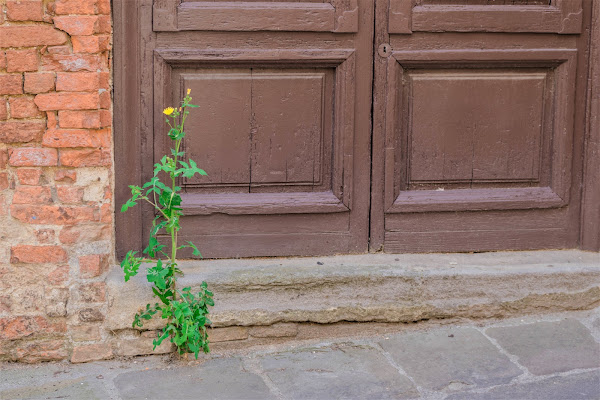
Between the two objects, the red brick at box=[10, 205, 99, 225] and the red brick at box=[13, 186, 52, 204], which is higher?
the red brick at box=[13, 186, 52, 204]

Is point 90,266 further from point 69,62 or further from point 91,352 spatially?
point 69,62

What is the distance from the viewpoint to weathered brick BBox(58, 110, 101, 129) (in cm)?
317

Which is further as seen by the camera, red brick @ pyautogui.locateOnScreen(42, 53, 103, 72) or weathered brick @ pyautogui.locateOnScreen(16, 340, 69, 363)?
weathered brick @ pyautogui.locateOnScreen(16, 340, 69, 363)

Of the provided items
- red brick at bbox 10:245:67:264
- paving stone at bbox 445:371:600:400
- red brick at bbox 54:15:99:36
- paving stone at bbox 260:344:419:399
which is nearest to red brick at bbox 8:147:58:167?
red brick at bbox 10:245:67:264

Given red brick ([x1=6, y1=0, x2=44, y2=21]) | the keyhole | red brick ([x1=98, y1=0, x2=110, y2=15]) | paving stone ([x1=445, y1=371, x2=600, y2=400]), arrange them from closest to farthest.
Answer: paving stone ([x1=445, y1=371, x2=600, y2=400])
red brick ([x1=6, y1=0, x2=44, y2=21])
red brick ([x1=98, y1=0, x2=110, y2=15])
the keyhole

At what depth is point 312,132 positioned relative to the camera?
3.54 m

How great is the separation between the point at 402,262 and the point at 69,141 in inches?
61.1

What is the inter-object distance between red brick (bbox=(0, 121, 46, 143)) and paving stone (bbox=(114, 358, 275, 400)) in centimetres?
103

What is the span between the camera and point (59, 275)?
3.25 meters

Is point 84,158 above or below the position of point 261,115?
below

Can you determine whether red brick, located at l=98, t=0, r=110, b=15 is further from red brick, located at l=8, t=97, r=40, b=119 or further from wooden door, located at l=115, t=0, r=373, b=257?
red brick, located at l=8, t=97, r=40, b=119

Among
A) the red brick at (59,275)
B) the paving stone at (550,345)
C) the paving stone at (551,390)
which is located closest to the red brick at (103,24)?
the red brick at (59,275)

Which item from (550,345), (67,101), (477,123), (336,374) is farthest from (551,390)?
(67,101)

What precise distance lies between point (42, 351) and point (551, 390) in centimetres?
205
